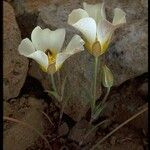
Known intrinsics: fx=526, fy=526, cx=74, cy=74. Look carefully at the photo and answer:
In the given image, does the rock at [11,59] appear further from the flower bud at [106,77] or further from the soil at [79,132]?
the flower bud at [106,77]

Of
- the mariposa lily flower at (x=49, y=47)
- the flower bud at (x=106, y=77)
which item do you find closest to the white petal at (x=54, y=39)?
the mariposa lily flower at (x=49, y=47)

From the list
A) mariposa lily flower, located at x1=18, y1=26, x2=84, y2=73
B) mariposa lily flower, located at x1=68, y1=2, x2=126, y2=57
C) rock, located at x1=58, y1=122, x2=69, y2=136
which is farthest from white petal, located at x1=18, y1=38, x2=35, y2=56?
rock, located at x1=58, y1=122, x2=69, y2=136

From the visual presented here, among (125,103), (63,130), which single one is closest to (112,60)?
(125,103)

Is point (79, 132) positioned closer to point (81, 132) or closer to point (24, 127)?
point (81, 132)

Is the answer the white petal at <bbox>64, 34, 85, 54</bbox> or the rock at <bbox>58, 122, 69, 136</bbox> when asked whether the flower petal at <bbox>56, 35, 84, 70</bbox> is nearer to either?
the white petal at <bbox>64, 34, 85, 54</bbox>

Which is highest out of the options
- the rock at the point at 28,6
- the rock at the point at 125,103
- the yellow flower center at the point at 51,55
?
the rock at the point at 28,6

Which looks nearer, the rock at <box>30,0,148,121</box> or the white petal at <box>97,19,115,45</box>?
the white petal at <box>97,19,115,45</box>
